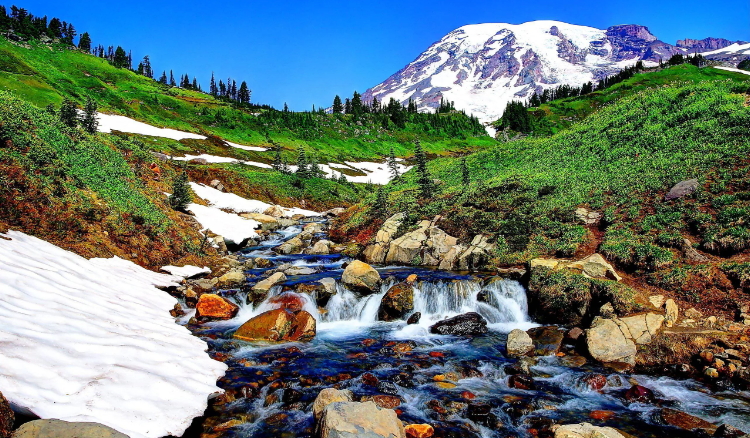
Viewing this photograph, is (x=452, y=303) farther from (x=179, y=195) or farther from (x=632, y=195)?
(x=179, y=195)

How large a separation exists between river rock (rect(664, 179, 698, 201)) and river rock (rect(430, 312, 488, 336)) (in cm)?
1185

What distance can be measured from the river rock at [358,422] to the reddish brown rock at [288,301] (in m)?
8.22

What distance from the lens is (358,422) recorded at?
250 inches

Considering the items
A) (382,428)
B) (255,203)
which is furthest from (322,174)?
(382,428)

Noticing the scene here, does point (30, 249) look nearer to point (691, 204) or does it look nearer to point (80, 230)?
point (80, 230)

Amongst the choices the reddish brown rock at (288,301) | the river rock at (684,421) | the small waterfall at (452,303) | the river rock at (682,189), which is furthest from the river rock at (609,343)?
the reddish brown rock at (288,301)

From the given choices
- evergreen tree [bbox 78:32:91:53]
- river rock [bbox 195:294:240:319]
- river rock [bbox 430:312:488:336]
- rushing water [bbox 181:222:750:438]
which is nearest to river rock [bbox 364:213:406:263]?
rushing water [bbox 181:222:750:438]

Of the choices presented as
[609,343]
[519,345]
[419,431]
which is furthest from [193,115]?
[609,343]

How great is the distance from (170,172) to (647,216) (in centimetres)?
3562

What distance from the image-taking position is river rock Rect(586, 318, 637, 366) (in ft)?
33.3

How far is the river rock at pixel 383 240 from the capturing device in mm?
22975

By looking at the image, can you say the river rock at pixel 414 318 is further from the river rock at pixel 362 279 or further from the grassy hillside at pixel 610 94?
the grassy hillside at pixel 610 94

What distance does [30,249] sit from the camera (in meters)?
11.8

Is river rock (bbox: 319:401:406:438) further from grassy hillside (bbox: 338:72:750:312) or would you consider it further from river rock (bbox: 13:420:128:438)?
grassy hillside (bbox: 338:72:750:312)
